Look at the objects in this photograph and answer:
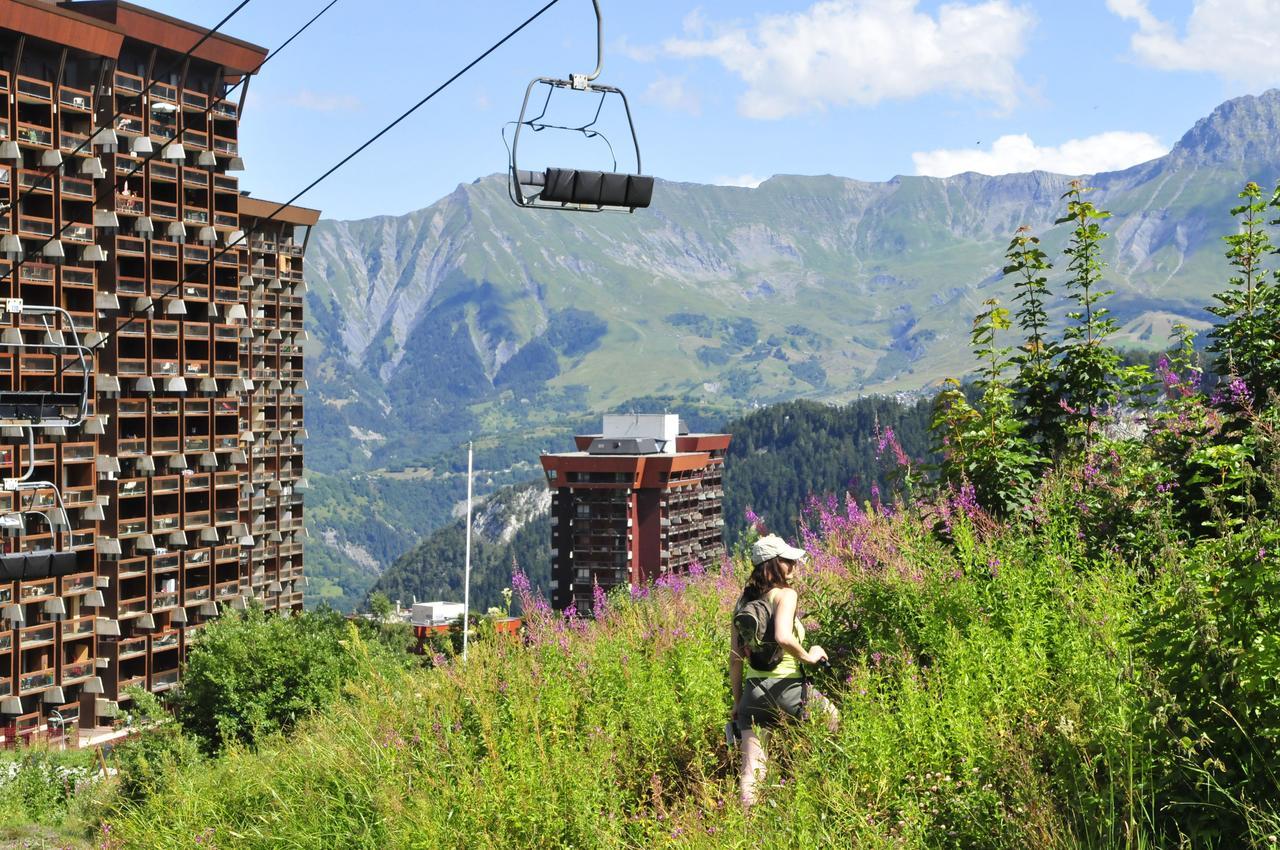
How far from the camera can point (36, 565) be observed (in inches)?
704

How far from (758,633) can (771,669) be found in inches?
9.4

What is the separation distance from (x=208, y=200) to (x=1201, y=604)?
9117cm

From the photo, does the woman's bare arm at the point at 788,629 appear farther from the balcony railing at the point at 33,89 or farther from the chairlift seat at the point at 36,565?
the balcony railing at the point at 33,89

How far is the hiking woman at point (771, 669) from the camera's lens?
315 inches

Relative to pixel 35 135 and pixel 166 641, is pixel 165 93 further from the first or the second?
pixel 166 641

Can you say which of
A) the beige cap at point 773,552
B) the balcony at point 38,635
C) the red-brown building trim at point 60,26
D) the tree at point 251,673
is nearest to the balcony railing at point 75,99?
the red-brown building trim at point 60,26

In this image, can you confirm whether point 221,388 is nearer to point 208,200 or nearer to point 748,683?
point 208,200

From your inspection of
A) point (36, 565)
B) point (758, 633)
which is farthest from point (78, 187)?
point (758, 633)

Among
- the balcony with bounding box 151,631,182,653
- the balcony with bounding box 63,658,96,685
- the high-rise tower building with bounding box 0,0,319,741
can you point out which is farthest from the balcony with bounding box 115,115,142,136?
the balcony with bounding box 63,658,96,685

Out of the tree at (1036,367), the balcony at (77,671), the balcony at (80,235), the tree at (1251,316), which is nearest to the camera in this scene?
the tree at (1251,316)

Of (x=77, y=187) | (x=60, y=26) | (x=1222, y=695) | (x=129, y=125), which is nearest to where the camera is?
(x=1222, y=695)

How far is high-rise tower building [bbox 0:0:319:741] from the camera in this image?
7300 cm

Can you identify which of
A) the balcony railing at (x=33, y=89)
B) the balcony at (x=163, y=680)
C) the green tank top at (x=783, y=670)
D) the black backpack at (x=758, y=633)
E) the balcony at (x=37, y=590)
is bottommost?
the balcony at (x=163, y=680)

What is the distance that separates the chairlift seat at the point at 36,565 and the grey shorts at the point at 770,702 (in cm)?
1228
